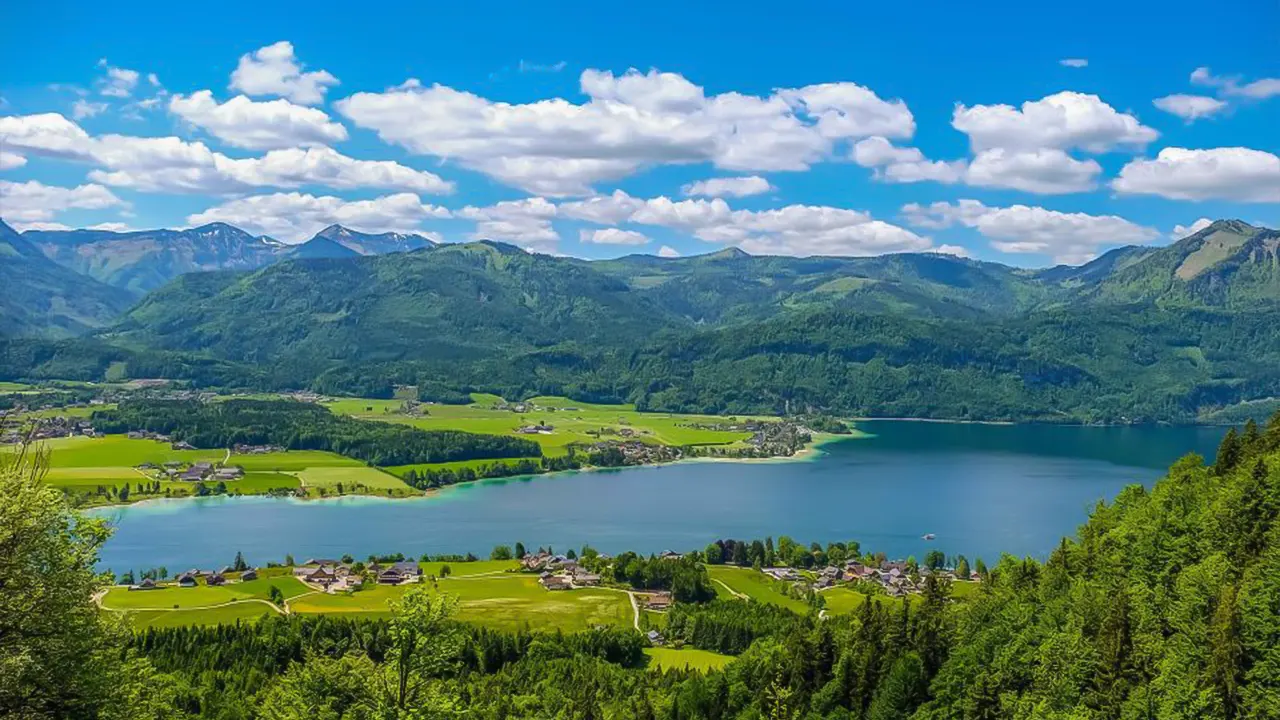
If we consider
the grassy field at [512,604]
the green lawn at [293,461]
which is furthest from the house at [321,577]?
the green lawn at [293,461]

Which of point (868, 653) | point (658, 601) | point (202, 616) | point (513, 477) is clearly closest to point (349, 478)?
point (513, 477)

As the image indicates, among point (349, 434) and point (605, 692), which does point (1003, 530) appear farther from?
point (349, 434)

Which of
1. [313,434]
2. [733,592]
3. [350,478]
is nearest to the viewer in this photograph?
[733,592]

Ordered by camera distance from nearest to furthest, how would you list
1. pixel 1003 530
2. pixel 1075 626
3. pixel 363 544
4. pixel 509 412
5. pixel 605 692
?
pixel 1075 626 < pixel 605 692 < pixel 363 544 < pixel 1003 530 < pixel 509 412

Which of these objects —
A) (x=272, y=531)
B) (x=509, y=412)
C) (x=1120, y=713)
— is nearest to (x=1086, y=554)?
(x=1120, y=713)

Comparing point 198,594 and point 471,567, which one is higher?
point 198,594

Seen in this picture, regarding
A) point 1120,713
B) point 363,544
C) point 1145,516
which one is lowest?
point 363,544

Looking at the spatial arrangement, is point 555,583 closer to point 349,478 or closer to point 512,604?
point 512,604

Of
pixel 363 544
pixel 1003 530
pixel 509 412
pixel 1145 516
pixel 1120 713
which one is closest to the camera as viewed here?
pixel 1120 713
